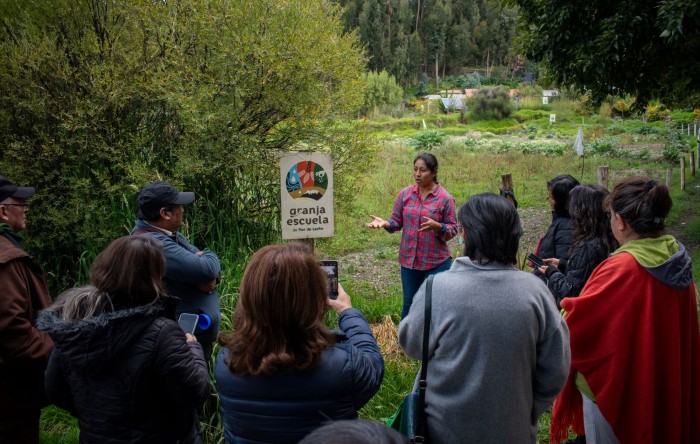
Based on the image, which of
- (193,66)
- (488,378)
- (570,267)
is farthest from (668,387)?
(193,66)

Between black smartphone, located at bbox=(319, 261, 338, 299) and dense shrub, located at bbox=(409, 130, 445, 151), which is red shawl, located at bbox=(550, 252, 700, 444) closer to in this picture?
black smartphone, located at bbox=(319, 261, 338, 299)

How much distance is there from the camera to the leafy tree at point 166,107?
512 centimetres

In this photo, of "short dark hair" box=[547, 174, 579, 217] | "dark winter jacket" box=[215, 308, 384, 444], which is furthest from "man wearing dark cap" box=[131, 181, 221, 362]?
"short dark hair" box=[547, 174, 579, 217]

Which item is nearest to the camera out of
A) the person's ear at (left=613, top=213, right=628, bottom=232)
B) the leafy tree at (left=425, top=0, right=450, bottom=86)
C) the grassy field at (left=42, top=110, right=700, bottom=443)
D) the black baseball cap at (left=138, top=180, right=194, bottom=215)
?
the person's ear at (left=613, top=213, right=628, bottom=232)

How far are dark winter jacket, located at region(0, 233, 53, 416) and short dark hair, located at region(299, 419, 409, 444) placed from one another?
7.98ft

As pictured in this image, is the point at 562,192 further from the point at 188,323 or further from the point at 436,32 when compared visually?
the point at 436,32

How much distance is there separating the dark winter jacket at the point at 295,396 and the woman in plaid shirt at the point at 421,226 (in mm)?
2940

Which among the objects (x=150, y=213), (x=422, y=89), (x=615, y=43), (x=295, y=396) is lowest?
(x=295, y=396)

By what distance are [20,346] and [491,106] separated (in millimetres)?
46045

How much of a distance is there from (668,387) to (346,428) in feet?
7.63

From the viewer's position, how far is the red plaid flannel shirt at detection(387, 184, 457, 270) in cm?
492

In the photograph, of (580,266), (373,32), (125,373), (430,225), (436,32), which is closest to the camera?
(125,373)

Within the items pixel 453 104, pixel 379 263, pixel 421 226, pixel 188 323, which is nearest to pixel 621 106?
pixel 453 104

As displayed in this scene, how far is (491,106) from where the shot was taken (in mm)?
45625
